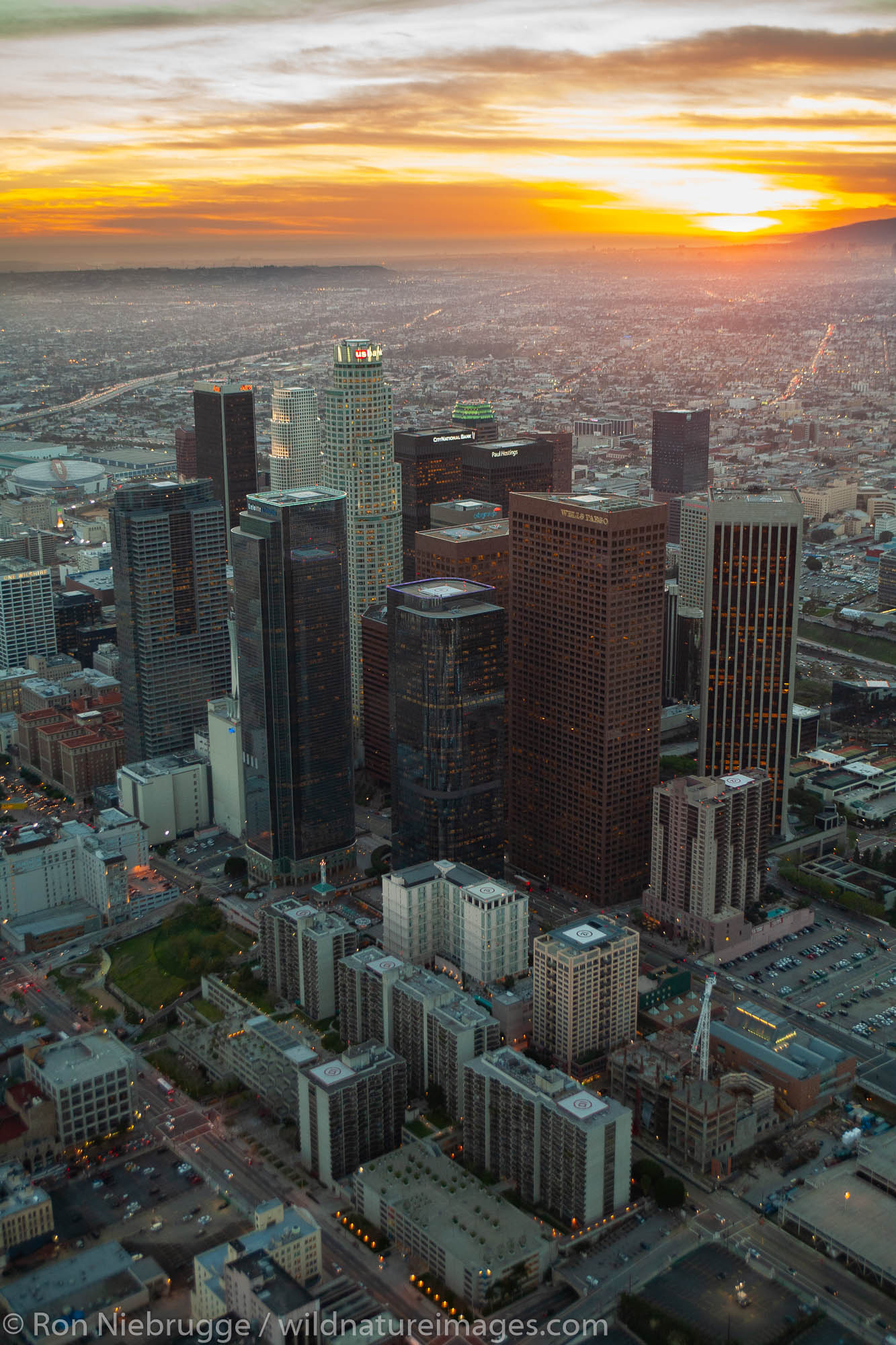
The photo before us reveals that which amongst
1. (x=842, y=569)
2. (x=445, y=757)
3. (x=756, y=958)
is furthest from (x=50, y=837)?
(x=842, y=569)

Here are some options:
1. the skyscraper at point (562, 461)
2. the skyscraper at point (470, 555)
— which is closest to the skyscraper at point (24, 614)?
the skyscraper at point (470, 555)

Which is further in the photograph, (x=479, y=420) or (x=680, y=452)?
(x=680, y=452)

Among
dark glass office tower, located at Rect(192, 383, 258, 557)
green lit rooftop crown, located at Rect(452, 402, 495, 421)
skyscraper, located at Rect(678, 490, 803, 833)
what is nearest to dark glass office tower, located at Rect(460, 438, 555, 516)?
green lit rooftop crown, located at Rect(452, 402, 495, 421)

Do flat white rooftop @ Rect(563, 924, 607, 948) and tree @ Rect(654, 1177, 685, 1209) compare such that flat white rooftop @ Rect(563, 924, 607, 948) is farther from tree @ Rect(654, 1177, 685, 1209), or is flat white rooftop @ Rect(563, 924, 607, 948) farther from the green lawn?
the green lawn

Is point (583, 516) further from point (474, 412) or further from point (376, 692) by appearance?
point (474, 412)

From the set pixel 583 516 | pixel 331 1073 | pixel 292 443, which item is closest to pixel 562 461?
pixel 292 443

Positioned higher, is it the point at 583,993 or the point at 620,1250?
the point at 583,993

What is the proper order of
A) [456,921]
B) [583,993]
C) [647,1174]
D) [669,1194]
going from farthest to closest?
[456,921] < [583,993] < [647,1174] < [669,1194]
